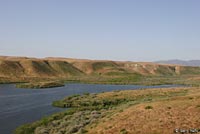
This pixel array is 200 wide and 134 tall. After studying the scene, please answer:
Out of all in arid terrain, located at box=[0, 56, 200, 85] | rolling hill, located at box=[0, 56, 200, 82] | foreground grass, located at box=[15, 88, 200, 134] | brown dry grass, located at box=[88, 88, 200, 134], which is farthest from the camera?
rolling hill, located at box=[0, 56, 200, 82]

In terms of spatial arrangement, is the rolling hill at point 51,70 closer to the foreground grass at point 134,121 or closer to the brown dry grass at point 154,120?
the foreground grass at point 134,121

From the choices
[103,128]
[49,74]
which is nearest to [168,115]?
[103,128]

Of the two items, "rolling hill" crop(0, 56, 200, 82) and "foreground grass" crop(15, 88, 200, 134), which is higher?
"rolling hill" crop(0, 56, 200, 82)

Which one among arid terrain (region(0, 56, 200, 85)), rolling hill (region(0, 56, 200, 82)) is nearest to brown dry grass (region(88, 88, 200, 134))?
arid terrain (region(0, 56, 200, 85))

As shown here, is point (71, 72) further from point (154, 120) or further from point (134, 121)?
point (154, 120)

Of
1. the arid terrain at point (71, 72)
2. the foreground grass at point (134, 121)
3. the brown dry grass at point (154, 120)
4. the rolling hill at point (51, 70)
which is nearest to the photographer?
the brown dry grass at point (154, 120)

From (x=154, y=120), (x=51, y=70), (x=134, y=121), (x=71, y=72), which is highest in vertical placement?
(x=51, y=70)

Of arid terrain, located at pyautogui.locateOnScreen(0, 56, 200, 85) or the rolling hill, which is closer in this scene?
arid terrain, located at pyautogui.locateOnScreen(0, 56, 200, 85)

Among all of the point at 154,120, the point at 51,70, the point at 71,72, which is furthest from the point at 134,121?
the point at 71,72

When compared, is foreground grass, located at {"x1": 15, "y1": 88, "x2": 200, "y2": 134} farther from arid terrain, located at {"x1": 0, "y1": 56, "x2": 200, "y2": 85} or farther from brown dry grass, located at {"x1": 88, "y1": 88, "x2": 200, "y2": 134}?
arid terrain, located at {"x1": 0, "y1": 56, "x2": 200, "y2": 85}

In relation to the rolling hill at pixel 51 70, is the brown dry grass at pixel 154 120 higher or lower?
lower

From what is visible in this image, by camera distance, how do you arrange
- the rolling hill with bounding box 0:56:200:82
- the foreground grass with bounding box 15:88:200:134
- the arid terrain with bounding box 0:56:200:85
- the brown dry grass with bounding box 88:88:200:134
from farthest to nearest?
the rolling hill with bounding box 0:56:200:82 < the arid terrain with bounding box 0:56:200:85 < the foreground grass with bounding box 15:88:200:134 < the brown dry grass with bounding box 88:88:200:134

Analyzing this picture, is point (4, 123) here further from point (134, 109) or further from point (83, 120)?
point (134, 109)

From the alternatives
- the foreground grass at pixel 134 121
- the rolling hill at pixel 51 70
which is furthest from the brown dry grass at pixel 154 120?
the rolling hill at pixel 51 70
